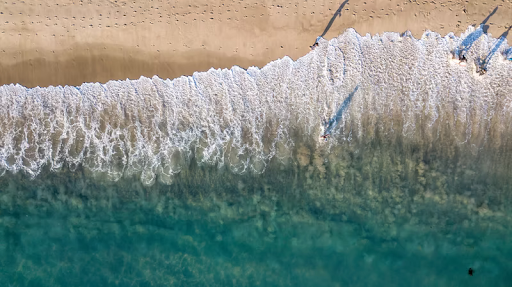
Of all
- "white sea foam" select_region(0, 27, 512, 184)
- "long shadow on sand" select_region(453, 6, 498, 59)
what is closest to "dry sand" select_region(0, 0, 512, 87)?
"white sea foam" select_region(0, 27, 512, 184)

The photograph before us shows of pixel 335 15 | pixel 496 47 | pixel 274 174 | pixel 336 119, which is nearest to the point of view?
pixel 496 47

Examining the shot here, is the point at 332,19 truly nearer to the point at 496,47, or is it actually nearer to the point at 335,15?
the point at 335,15

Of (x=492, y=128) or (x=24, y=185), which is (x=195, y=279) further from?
(x=492, y=128)

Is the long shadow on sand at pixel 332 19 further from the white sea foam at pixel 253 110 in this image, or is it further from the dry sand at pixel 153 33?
the white sea foam at pixel 253 110

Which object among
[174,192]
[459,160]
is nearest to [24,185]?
[174,192]

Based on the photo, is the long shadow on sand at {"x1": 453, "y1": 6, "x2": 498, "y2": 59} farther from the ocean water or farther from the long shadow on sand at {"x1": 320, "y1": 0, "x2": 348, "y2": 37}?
the long shadow on sand at {"x1": 320, "y1": 0, "x2": 348, "y2": 37}

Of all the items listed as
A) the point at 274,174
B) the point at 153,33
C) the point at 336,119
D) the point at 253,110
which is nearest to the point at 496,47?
the point at 336,119
